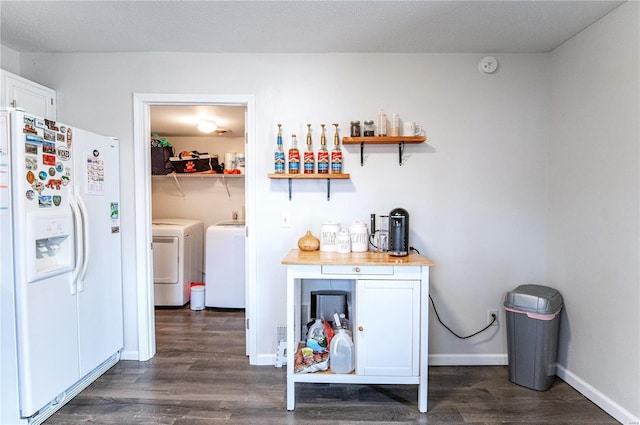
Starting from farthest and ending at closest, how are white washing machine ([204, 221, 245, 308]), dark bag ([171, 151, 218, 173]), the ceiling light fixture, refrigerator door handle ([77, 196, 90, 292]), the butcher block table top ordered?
dark bag ([171, 151, 218, 173])
the ceiling light fixture
white washing machine ([204, 221, 245, 308])
refrigerator door handle ([77, 196, 90, 292])
the butcher block table top

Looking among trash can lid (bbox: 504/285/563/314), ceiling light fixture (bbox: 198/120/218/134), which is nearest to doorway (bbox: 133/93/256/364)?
A: ceiling light fixture (bbox: 198/120/218/134)

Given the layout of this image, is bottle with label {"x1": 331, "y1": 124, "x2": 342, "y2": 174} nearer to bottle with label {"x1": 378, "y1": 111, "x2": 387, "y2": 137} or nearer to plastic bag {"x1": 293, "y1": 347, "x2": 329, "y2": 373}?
bottle with label {"x1": 378, "y1": 111, "x2": 387, "y2": 137}

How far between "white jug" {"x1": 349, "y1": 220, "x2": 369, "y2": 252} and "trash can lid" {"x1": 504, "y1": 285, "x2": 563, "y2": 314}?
1.03 meters

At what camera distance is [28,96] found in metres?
2.29

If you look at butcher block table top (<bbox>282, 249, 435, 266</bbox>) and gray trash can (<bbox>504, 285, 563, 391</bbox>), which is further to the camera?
gray trash can (<bbox>504, 285, 563, 391</bbox>)

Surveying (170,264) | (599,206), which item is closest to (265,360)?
(170,264)

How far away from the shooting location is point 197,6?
6.10ft

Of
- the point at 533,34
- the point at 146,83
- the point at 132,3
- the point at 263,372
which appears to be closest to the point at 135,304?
the point at 263,372

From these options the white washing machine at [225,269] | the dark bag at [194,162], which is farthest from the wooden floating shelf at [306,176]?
the dark bag at [194,162]

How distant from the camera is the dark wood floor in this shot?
6.18 ft

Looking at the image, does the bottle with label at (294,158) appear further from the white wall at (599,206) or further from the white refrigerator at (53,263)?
the white wall at (599,206)

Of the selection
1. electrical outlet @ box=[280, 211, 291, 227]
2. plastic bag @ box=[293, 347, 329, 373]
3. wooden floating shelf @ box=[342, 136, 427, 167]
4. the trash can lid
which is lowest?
plastic bag @ box=[293, 347, 329, 373]

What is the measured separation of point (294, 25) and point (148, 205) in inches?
66.5

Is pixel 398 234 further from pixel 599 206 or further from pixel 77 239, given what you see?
pixel 77 239
